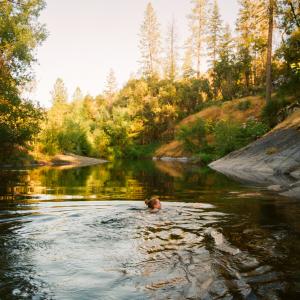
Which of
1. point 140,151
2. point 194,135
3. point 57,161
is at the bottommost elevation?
point 57,161

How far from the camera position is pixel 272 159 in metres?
24.8

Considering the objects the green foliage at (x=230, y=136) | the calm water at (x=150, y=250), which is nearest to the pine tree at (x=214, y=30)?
the green foliage at (x=230, y=136)

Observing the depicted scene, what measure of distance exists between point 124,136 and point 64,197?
2125 inches

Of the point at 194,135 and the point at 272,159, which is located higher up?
the point at 194,135

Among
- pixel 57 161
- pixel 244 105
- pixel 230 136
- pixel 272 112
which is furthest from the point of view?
pixel 244 105

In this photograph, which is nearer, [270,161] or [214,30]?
[270,161]

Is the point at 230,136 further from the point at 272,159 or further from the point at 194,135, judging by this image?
the point at 194,135

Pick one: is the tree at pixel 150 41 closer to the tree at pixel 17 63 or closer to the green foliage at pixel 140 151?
the green foliage at pixel 140 151

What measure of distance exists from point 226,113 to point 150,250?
52.6 meters

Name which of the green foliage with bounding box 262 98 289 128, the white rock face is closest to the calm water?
the white rock face

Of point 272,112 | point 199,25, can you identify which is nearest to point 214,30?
point 199,25

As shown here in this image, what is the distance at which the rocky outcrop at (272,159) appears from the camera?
21797 millimetres

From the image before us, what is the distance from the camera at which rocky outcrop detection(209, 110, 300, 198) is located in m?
21.8

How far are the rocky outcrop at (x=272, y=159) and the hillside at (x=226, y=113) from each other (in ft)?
70.8
